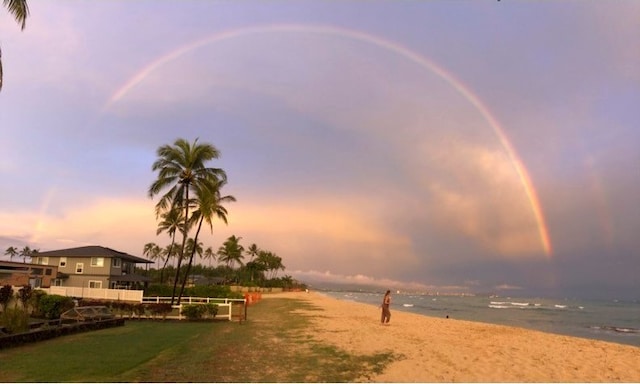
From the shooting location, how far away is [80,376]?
10.6 metres

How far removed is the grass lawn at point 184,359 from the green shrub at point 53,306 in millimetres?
6163

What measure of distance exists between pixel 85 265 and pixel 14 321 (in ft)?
131

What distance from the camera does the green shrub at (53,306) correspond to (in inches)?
983

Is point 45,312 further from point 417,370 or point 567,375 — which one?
point 567,375

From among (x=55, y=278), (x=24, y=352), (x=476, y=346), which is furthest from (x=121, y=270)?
(x=476, y=346)

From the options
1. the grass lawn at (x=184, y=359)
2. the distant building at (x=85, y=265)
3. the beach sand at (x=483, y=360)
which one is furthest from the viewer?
the distant building at (x=85, y=265)

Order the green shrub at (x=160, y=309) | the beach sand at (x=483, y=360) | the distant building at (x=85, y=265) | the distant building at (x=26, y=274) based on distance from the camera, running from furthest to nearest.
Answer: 1. the distant building at (x=85, y=265)
2. the distant building at (x=26, y=274)
3. the green shrub at (x=160, y=309)
4. the beach sand at (x=483, y=360)

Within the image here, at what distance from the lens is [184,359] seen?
13.5 meters

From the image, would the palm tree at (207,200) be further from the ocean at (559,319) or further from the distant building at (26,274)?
the ocean at (559,319)

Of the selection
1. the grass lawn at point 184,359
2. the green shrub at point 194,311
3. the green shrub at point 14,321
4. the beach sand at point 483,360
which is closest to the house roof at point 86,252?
the green shrub at point 194,311

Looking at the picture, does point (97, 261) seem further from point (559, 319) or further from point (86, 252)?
point (559, 319)

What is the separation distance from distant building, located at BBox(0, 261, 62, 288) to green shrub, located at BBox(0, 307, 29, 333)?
87.1 feet

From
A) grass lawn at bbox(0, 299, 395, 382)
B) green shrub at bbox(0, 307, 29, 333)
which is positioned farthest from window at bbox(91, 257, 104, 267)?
green shrub at bbox(0, 307, 29, 333)

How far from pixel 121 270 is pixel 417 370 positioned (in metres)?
50.1
